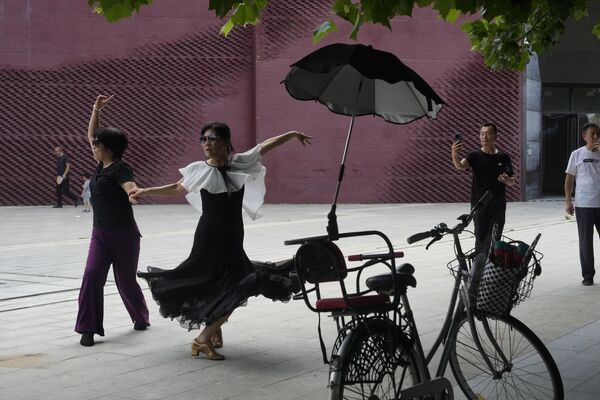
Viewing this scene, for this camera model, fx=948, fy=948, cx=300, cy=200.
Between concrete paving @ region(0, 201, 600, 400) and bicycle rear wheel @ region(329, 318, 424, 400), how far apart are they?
1.31 metres

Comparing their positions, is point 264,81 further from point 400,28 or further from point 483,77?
point 483,77

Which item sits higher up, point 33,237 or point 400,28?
point 400,28

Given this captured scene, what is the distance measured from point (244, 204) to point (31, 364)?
75.0 inches

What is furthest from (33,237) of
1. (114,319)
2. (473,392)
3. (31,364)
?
(473,392)

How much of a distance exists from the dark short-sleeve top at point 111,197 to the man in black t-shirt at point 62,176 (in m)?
19.0

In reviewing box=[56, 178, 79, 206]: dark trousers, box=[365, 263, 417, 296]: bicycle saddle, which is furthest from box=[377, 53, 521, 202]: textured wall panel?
box=[365, 263, 417, 296]: bicycle saddle

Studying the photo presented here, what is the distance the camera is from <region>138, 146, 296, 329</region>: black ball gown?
6559 mm

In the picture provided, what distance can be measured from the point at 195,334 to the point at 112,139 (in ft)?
5.65

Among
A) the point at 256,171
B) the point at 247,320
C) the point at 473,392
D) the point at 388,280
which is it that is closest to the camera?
the point at 388,280

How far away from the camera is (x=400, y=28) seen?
27.9 meters

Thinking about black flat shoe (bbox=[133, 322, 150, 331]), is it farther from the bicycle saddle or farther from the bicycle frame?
the bicycle saddle

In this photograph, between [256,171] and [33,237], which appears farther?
[33,237]

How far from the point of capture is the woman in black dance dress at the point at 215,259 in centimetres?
659

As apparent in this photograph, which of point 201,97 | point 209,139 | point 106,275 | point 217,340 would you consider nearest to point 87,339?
point 106,275
